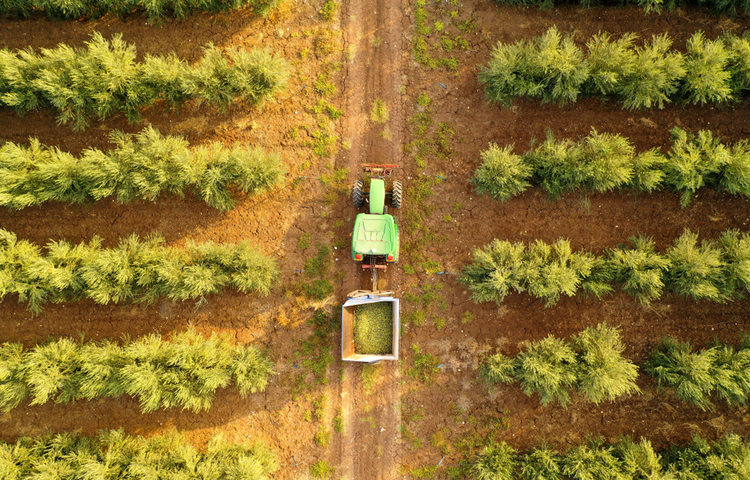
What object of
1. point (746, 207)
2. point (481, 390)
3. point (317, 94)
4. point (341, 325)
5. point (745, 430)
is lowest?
point (745, 430)

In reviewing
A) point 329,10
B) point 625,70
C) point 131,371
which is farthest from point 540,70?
point 131,371

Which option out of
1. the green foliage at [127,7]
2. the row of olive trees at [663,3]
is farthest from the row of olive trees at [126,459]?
the row of olive trees at [663,3]

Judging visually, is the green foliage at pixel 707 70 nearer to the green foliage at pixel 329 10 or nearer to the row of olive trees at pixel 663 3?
the row of olive trees at pixel 663 3

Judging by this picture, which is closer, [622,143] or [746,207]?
[622,143]

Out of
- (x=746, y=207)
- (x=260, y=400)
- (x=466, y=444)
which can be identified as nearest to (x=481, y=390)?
(x=466, y=444)

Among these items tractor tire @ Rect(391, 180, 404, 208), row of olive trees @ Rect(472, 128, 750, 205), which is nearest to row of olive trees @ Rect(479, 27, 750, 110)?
row of olive trees @ Rect(472, 128, 750, 205)

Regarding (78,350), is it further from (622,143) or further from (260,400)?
(622,143)

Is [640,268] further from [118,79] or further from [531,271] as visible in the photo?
[118,79]
